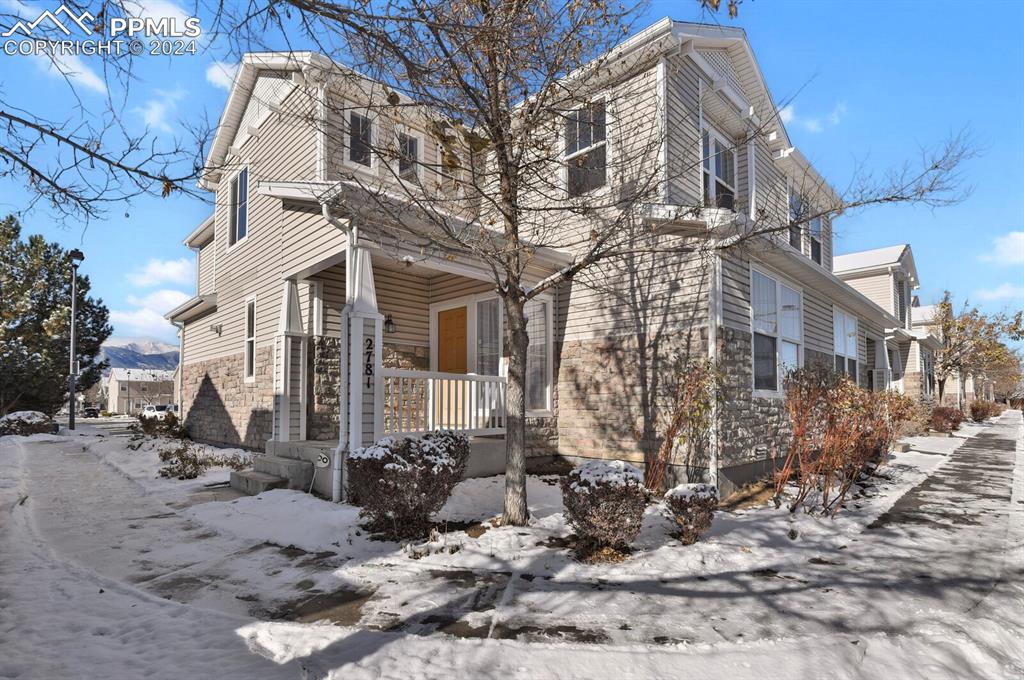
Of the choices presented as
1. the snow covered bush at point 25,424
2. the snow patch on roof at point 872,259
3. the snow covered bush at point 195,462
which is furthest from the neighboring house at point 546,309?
the snow covered bush at point 25,424

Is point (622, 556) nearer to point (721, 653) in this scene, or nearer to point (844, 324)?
point (721, 653)

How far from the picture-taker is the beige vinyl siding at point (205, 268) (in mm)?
14676

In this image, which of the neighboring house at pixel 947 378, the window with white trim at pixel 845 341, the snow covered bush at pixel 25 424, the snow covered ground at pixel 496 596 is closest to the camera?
the snow covered ground at pixel 496 596

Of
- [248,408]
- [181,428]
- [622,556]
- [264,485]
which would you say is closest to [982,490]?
[622,556]

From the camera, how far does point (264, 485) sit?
23.3 feet

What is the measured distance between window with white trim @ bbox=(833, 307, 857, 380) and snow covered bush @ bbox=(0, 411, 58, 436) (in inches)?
930

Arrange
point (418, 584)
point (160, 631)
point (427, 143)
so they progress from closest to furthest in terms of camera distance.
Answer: point (160, 631), point (418, 584), point (427, 143)

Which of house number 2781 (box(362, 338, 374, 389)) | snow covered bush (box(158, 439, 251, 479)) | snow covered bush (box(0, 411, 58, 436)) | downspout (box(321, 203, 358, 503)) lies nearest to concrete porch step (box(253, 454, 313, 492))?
downspout (box(321, 203, 358, 503))

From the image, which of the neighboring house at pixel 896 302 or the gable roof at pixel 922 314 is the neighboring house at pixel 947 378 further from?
the neighboring house at pixel 896 302

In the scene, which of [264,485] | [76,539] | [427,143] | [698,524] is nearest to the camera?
[698,524]

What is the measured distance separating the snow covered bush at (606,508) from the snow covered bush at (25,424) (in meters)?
20.8

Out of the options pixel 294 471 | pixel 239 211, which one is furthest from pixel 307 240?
pixel 239 211

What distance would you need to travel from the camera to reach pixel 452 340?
387 inches

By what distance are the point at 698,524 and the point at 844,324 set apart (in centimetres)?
1055
